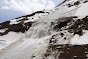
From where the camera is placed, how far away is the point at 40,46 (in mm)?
22297

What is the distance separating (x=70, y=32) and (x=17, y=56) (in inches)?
306

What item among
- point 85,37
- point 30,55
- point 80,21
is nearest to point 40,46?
point 30,55

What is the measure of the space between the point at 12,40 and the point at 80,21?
39.3 feet

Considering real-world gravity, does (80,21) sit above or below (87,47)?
above

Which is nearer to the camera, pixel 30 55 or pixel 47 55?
pixel 47 55

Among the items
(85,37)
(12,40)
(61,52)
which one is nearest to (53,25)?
(12,40)

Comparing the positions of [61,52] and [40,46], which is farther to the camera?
[40,46]

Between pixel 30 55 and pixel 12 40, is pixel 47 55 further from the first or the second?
pixel 12 40

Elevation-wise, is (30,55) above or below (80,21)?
below

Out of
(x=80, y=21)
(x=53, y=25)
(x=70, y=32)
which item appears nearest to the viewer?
(x=70, y=32)

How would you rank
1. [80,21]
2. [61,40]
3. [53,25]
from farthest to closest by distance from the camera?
1. [53,25]
2. [80,21]
3. [61,40]

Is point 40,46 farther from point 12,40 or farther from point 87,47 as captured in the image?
point 12,40

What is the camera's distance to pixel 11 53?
22641 mm

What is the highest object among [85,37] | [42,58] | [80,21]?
[80,21]
